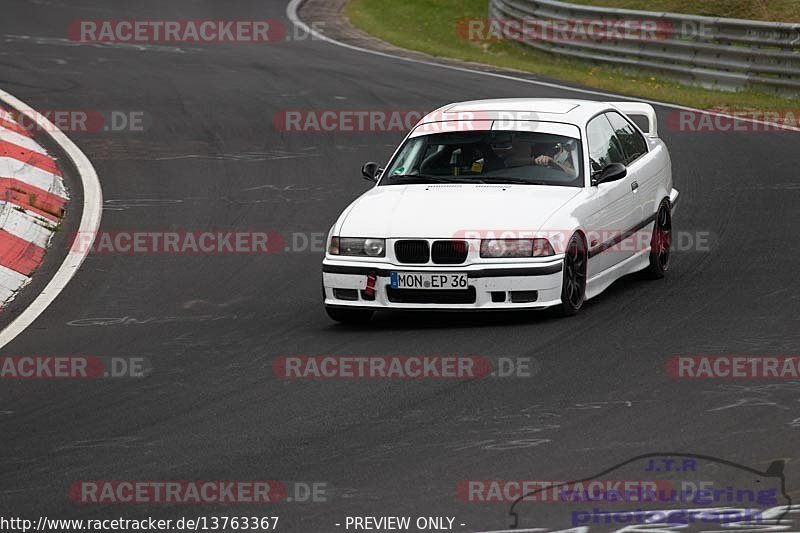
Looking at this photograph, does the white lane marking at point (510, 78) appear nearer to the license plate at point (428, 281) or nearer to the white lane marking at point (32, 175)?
the white lane marking at point (32, 175)

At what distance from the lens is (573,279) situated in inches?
394

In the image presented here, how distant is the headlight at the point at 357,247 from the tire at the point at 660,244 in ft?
8.63

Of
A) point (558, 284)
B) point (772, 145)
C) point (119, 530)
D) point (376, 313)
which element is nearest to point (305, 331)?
point (376, 313)

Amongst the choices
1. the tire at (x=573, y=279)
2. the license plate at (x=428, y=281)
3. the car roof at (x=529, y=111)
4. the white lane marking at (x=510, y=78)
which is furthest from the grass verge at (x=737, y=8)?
the license plate at (x=428, y=281)

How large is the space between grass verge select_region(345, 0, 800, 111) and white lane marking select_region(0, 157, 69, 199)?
31.3 feet

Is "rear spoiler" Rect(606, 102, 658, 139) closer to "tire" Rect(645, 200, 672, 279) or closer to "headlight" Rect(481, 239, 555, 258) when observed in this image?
"tire" Rect(645, 200, 672, 279)

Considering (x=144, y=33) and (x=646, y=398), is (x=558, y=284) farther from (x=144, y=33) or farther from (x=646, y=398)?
(x=144, y=33)

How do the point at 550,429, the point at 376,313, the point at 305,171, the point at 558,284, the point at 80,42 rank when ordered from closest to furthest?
the point at 550,429
the point at 558,284
the point at 376,313
the point at 305,171
the point at 80,42

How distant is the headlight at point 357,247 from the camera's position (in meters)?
9.92

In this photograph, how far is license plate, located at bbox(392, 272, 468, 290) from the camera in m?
9.70

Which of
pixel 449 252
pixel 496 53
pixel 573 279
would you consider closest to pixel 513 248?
pixel 449 252

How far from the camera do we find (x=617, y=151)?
37.8ft

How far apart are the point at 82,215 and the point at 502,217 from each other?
18.8ft

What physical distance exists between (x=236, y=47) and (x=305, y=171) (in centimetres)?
1082
